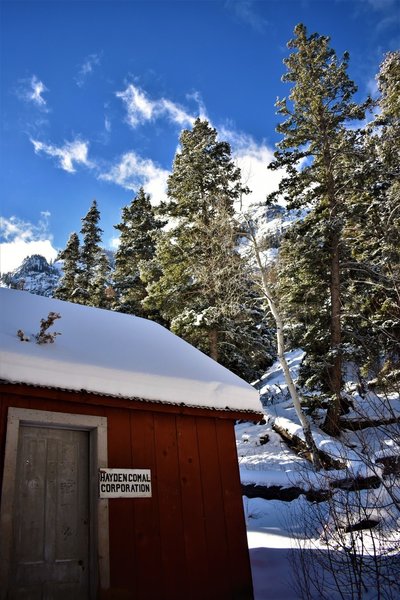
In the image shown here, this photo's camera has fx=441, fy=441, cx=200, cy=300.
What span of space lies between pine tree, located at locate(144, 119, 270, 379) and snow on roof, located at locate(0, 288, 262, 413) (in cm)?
894

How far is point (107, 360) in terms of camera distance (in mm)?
5562

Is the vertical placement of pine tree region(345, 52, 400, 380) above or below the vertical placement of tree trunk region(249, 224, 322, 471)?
above

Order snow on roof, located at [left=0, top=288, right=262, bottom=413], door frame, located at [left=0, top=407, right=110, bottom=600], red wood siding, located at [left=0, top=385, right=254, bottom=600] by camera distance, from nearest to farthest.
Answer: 1. door frame, located at [left=0, top=407, right=110, bottom=600]
2. snow on roof, located at [left=0, top=288, right=262, bottom=413]
3. red wood siding, located at [left=0, top=385, right=254, bottom=600]

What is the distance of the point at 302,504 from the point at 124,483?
6.53 m

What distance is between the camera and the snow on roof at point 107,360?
4.80 meters

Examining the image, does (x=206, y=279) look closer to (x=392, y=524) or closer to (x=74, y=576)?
(x=392, y=524)

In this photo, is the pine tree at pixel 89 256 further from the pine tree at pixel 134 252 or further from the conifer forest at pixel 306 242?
the conifer forest at pixel 306 242

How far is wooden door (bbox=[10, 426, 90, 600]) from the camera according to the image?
180 inches

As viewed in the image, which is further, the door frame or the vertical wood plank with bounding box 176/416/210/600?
the vertical wood plank with bounding box 176/416/210/600

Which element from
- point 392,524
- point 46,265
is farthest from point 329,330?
point 46,265

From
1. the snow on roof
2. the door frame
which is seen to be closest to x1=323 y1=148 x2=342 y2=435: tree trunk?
the snow on roof

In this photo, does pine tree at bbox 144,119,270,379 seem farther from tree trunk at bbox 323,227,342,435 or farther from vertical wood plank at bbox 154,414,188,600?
vertical wood plank at bbox 154,414,188,600

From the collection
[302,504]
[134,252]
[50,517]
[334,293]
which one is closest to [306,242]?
[334,293]

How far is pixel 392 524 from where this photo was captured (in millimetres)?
6727
